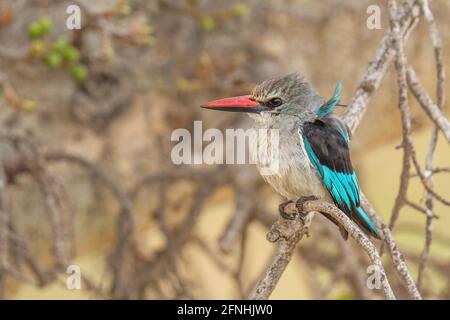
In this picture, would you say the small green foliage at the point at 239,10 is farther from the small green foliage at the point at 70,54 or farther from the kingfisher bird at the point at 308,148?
the kingfisher bird at the point at 308,148

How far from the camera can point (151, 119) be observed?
3627 millimetres

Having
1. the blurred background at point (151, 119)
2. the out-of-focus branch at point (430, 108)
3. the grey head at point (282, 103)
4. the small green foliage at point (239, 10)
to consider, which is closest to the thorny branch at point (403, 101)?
the out-of-focus branch at point (430, 108)

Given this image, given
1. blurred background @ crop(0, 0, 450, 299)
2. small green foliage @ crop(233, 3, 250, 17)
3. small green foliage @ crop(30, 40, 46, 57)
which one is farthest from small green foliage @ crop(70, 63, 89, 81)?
small green foliage @ crop(233, 3, 250, 17)

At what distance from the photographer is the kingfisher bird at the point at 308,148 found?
2264mm

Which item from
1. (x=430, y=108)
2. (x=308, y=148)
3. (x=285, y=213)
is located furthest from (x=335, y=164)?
(x=430, y=108)

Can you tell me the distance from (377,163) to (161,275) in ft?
5.99

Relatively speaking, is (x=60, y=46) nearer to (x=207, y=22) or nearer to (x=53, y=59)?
(x=53, y=59)

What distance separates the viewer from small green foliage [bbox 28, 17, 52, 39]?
312 cm

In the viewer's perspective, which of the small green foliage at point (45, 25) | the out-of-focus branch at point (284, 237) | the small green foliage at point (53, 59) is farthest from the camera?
the small green foliage at point (53, 59)

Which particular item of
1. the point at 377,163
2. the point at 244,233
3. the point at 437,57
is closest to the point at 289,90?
the point at 437,57

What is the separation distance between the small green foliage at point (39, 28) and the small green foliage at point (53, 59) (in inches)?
3.3

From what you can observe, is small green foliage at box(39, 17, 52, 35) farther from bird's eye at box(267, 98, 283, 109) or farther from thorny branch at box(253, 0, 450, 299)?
thorny branch at box(253, 0, 450, 299)

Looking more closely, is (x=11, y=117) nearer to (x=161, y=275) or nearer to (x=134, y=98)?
(x=134, y=98)

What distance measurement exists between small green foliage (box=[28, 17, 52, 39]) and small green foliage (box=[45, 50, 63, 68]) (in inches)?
3.3
